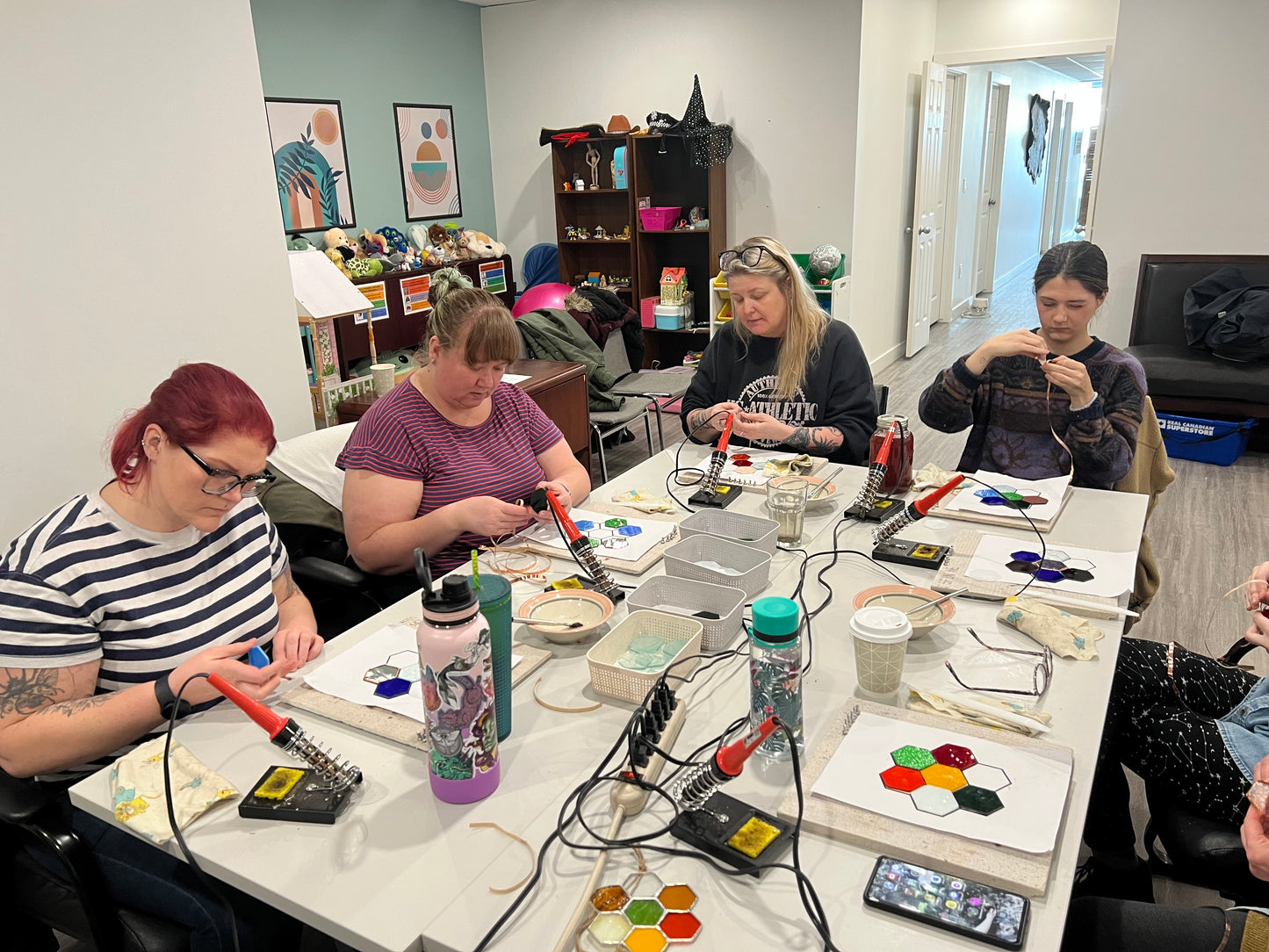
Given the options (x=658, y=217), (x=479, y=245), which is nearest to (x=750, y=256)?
(x=658, y=217)

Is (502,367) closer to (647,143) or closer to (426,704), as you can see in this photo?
(426,704)

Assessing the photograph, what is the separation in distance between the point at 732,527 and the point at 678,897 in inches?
36.2

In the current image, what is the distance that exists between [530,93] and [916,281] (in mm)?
3165

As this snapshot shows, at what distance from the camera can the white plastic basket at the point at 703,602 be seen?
4.75 feet

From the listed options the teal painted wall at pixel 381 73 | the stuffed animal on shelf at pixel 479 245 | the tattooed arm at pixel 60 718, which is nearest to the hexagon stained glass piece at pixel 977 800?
the tattooed arm at pixel 60 718

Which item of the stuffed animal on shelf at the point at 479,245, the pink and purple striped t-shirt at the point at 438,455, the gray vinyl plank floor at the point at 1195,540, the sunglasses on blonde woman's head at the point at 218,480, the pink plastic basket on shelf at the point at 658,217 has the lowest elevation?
Result: the gray vinyl plank floor at the point at 1195,540

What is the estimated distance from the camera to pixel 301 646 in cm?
146

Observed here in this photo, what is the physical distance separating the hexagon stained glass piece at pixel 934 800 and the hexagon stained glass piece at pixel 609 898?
0.37 metres

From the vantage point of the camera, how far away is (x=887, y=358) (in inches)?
261

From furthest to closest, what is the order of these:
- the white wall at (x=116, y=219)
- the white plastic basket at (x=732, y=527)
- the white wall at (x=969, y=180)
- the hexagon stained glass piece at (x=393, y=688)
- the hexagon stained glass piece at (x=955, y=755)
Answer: the white wall at (x=969, y=180), the white wall at (x=116, y=219), the white plastic basket at (x=732, y=527), the hexagon stained glass piece at (x=393, y=688), the hexagon stained glass piece at (x=955, y=755)

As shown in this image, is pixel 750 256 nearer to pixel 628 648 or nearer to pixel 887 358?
pixel 628 648

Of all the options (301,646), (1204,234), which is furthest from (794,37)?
(301,646)

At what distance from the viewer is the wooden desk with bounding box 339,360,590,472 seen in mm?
3639

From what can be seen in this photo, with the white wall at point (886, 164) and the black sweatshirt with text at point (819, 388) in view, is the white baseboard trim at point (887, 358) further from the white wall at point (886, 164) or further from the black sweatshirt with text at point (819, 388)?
the black sweatshirt with text at point (819, 388)
